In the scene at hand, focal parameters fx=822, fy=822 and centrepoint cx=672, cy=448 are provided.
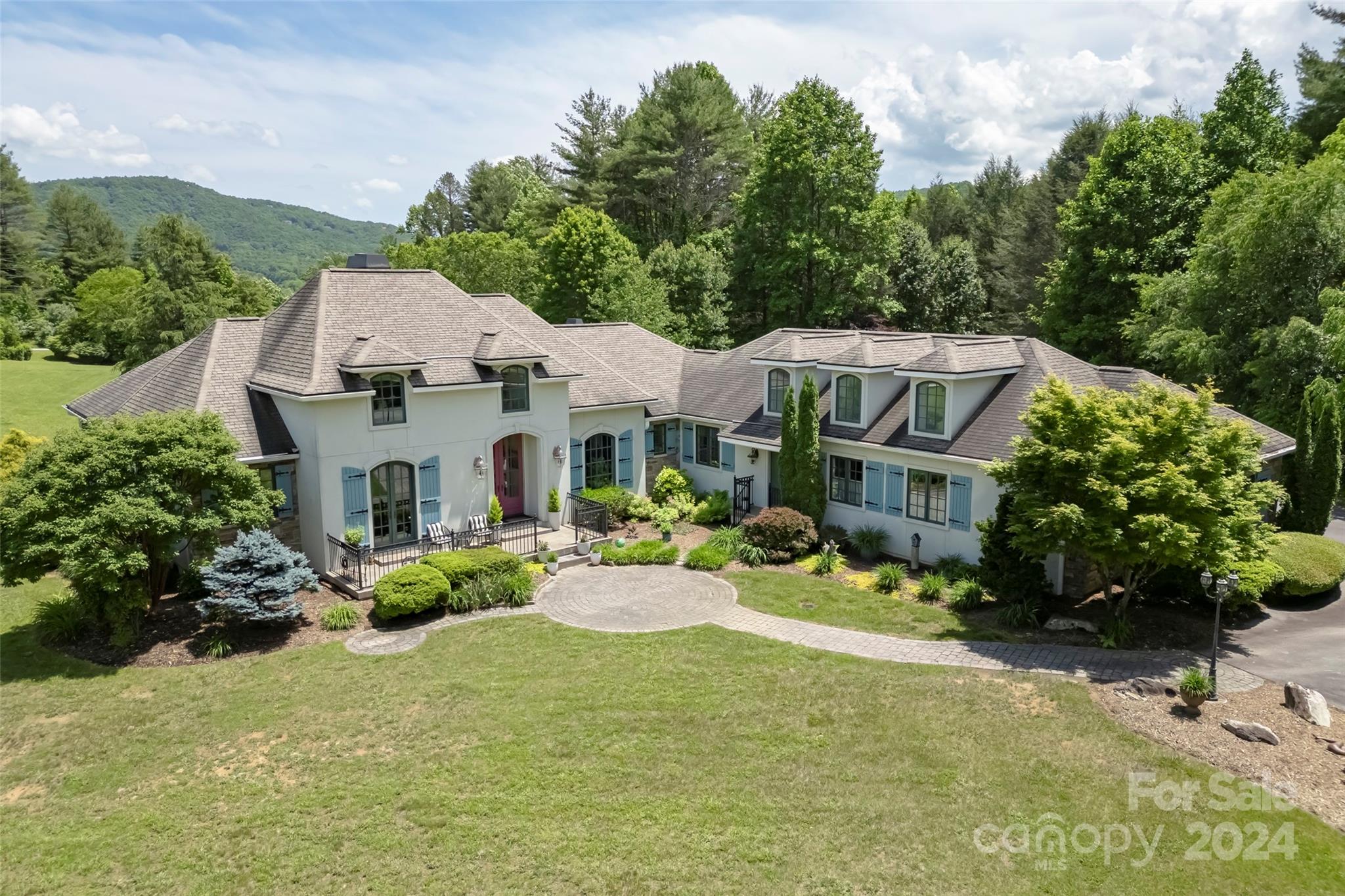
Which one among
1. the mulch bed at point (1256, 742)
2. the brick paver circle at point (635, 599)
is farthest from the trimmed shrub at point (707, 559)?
the mulch bed at point (1256, 742)

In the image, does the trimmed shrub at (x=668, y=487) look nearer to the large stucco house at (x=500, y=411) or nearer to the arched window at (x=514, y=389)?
the large stucco house at (x=500, y=411)

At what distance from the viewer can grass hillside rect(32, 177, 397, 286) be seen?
5118 inches

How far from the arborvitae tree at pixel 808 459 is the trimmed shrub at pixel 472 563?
8.08m

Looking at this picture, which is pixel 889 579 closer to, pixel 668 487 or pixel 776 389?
pixel 776 389

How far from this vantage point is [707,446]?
27.8 meters

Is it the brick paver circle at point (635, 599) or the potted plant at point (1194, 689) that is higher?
the potted plant at point (1194, 689)

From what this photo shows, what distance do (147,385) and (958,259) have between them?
4067 cm

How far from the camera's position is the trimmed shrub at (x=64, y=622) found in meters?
16.8

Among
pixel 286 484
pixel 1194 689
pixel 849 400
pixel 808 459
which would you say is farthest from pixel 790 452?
pixel 286 484

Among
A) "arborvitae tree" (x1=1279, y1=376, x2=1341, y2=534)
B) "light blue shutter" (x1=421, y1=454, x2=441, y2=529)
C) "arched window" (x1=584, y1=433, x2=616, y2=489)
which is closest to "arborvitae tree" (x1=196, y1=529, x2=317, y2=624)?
"light blue shutter" (x1=421, y1=454, x2=441, y2=529)

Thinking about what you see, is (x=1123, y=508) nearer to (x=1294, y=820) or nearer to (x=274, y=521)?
(x=1294, y=820)

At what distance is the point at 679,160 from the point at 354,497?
37982 millimetres

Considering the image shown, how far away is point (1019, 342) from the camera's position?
22891mm

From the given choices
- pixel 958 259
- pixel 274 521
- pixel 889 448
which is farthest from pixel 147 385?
pixel 958 259
